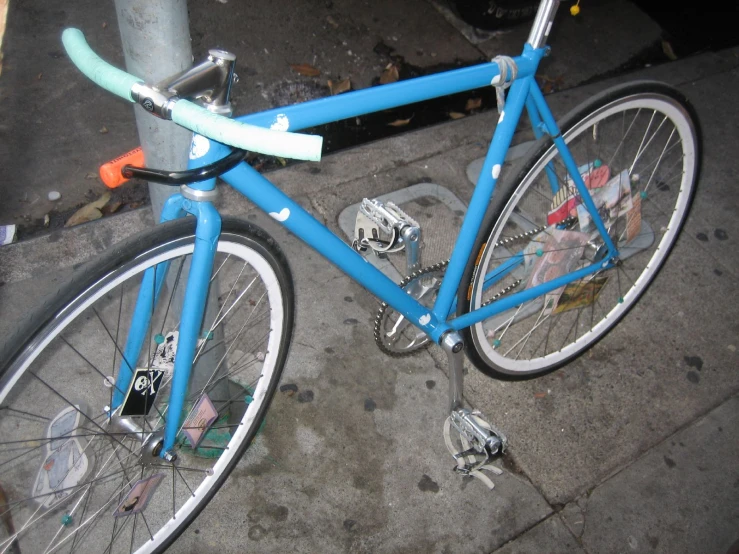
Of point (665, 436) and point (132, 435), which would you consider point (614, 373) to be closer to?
point (665, 436)

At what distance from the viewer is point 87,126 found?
357cm

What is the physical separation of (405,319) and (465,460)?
1.76ft

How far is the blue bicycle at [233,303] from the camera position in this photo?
152cm

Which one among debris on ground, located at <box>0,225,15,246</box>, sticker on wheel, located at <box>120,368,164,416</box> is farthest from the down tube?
debris on ground, located at <box>0,225,15,246</box>

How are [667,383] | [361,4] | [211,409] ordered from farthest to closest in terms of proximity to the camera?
[361,4] → [667,383] → [211,409]

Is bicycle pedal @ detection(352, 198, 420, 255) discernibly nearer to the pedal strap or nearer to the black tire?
the pedal strap

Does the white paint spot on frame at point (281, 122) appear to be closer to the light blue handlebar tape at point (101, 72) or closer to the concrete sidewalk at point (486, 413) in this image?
the light blue handlebar tape at point (101, 72)

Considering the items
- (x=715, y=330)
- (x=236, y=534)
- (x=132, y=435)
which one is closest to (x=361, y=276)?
(x=132, y=435)

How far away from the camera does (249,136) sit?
126 centimetres

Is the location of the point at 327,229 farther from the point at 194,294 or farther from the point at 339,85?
the point at 339,85

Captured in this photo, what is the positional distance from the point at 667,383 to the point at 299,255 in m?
1.67

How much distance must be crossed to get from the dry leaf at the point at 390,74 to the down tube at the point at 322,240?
2307 mm

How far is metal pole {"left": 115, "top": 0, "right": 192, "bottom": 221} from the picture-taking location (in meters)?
1.58

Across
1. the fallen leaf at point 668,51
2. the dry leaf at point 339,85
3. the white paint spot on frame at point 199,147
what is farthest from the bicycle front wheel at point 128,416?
the fallen leaf at point 668,51
